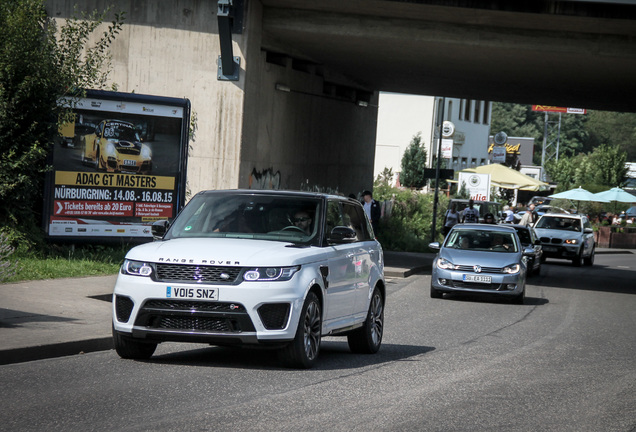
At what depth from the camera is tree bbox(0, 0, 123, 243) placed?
1639 centimetres

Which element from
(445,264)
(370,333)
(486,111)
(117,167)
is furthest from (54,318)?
(486,111)

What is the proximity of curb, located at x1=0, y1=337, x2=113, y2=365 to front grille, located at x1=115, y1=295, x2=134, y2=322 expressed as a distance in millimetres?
959

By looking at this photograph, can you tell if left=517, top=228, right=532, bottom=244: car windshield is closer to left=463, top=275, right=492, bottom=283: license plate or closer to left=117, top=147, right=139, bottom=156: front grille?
left=463, top=275, right=492, bottom=283: license plate

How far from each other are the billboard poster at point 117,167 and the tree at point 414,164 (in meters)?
47.0

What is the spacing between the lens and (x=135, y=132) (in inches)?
718

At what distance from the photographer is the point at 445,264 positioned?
19.4 meters

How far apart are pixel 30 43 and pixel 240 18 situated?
6.26 metres

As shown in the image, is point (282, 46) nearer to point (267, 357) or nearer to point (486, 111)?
point (267, 357)

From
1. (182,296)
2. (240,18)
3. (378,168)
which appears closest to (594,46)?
(240,18)

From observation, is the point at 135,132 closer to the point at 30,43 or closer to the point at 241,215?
the point at 30,43

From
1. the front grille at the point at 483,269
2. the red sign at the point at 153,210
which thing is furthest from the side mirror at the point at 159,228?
the front grille at the point at 483,269

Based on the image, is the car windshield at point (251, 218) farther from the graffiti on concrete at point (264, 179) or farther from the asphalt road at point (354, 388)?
the graffiti on concrete at point (264, 179)

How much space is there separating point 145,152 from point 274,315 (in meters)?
10.2

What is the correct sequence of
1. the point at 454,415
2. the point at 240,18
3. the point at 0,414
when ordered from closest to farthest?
the point at 0,414, the point at 454,415, the point at 240,18
